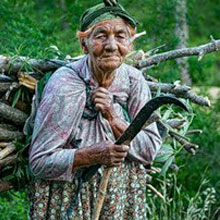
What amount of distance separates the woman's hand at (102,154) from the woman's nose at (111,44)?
0.52 metres

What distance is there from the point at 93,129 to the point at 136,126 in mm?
313

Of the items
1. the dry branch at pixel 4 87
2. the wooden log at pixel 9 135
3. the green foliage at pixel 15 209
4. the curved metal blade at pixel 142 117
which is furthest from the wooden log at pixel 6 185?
the green foliage at pixel 15 209

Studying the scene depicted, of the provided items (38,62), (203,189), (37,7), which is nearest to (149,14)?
(203,189)

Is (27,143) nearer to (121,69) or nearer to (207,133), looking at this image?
(121,69)

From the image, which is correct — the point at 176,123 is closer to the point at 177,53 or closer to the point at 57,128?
the point at 177,53

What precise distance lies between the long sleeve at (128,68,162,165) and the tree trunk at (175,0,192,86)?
14.3ft

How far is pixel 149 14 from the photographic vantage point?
900 centimetres

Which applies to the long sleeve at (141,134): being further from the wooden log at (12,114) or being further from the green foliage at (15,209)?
the green foliage at (15,209)

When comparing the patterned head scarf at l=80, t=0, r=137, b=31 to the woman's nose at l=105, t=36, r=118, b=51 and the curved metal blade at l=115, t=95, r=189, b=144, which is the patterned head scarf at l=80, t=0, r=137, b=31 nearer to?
the woman's nose at l=105, t=36, r=118, b=51

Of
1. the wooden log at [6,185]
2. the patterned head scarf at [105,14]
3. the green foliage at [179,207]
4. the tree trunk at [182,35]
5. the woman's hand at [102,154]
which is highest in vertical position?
the tree trunk at [182,35]

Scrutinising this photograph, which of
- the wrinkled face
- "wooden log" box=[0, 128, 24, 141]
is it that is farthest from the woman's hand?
A: "wooden log" box=[0, 128, 24, 141]

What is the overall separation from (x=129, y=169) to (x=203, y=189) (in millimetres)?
3535

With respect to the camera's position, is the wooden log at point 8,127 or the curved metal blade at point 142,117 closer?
the curved metal blade at point 142,117

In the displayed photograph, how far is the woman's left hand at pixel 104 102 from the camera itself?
4.49 meters
